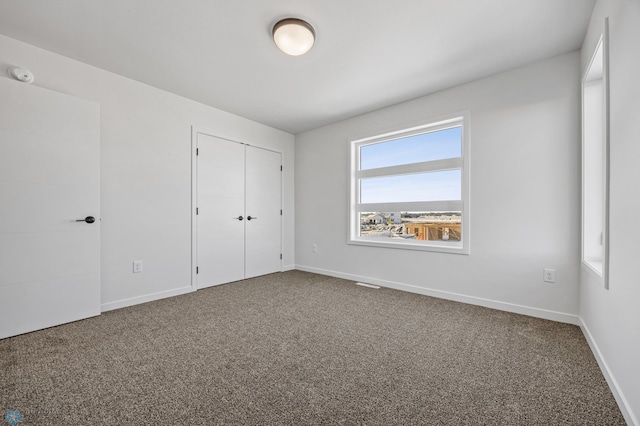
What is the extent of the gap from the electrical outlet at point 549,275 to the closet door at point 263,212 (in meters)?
3.55

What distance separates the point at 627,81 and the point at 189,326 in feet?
11.1

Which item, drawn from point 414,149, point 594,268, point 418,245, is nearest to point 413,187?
point 414,149

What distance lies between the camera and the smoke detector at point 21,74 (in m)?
2.23

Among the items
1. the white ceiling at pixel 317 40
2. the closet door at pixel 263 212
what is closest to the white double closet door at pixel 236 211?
the closet door at pixel 263 212

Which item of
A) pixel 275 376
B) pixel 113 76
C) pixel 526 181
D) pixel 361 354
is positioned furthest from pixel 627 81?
pixel 113 76

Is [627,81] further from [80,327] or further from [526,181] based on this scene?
[80,327]

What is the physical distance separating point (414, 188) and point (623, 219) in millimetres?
2191

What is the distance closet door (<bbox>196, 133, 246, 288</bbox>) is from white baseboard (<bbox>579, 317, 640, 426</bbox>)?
12.5 ft

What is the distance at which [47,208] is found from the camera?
2340mm

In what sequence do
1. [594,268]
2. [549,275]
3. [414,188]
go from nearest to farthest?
[594,268], [549,275], [414,188]

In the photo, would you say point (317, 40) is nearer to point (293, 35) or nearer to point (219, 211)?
point (293, 35)

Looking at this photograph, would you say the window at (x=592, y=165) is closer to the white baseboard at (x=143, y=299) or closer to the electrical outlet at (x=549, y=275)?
the electrical outlet at (x=549, y=275)

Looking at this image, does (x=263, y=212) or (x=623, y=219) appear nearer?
(x=623, y=219)

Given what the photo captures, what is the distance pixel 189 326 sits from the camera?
2359mm
